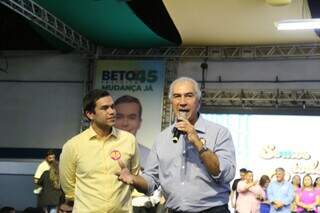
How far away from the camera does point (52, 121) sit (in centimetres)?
1148

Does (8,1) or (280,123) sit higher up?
(8,1)

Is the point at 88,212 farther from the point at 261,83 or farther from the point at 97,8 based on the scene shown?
the point at 261,83

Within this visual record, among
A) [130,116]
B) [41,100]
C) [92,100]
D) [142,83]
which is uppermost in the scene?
[142,83]

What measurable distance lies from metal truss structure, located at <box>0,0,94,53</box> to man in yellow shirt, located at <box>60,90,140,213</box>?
5.67 meters

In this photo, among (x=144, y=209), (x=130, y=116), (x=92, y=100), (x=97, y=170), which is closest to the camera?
(x=97, y=170)

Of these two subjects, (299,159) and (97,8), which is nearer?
(97,8)

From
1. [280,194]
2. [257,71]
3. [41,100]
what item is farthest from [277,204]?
[41,100]

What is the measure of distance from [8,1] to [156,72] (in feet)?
11.0

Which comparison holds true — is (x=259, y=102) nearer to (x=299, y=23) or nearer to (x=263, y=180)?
(x=263, y=180)

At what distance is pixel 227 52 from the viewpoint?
1077 centimetres

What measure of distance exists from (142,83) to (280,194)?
11.6 feet

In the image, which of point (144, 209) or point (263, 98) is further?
point (263, 98)

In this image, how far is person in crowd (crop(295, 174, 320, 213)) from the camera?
8.98m

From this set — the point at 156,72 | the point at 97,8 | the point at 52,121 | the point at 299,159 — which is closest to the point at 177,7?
the point at 97,8
